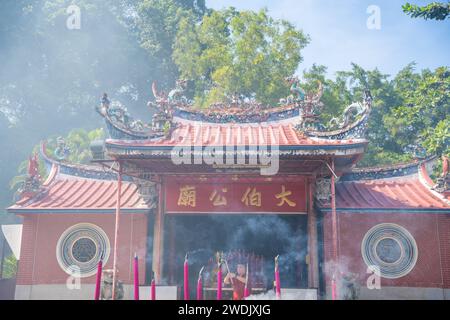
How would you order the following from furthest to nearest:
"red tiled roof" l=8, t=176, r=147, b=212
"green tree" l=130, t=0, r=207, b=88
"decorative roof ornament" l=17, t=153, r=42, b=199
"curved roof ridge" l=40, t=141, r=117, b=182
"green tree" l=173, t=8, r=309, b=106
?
"green tree" l=130, t=0, r=207, b=88 → "green tree" l=173, t=8, r=309, b=106 → "curved roof ridge" l=40, t=141, r=117, b=182 → "decorative roof ornament" l=17, t=153, r=42, b=199 → "red tiled roof" l=8, t=176, r=147, b=212

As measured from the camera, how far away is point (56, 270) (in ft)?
36.5

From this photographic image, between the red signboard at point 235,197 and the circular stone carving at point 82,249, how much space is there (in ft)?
7.24

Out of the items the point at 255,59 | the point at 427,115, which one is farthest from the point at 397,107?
the point at 255,59

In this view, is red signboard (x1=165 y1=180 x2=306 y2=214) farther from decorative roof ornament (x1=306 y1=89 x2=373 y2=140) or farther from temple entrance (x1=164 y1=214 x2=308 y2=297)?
decorative roof ornament (x1=306 y1=89 x2=373 y2=140)

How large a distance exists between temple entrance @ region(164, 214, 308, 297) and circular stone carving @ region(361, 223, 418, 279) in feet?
5.34

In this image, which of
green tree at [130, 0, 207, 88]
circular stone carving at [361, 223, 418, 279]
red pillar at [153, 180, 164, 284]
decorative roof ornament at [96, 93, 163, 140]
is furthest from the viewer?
green tree at [130, 0, 207, 88]

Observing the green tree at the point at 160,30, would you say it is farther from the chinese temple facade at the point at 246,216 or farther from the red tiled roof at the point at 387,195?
the red tiled roof at the point at 387,195

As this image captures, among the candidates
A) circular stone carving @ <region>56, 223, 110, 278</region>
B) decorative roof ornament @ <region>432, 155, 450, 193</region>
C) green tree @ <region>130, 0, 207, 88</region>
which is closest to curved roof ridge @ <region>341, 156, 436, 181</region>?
decorative roof ornament @ <region>432, 155, 450, 193</region>

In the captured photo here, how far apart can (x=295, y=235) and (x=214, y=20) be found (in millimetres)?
17138

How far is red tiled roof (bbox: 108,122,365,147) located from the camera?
29.7 feet

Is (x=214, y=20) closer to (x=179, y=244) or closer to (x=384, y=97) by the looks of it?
(x=384, y=97)
